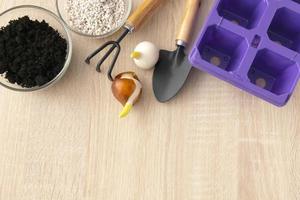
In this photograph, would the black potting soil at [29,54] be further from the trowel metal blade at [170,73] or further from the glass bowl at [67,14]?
the trowel metal blade at [170,73]

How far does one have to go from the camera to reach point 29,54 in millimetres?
688

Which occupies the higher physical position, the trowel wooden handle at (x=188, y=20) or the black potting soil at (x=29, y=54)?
the trowel wooden handle at (x=188, y=20)

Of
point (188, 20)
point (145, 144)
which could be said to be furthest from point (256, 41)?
point (145, 144)

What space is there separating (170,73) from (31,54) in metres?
0.23

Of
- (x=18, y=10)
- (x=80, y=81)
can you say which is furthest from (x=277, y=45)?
(x=18, y=10)

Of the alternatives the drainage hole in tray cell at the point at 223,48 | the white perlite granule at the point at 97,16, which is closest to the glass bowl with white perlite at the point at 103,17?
the white perlite granule at the point at 97,16

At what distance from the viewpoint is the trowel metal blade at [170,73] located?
2.30 ft

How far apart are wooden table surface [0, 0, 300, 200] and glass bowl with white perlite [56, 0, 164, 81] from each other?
39 mm

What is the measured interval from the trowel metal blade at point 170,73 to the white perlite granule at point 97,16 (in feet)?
0.32

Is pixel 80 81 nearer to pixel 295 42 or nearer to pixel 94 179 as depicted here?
pixel 94 179

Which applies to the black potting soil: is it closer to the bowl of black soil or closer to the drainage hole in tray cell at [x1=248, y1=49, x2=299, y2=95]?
the bowl of black soil

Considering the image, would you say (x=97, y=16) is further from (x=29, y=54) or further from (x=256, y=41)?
(x=256, y=41)

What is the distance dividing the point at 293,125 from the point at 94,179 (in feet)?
1.10

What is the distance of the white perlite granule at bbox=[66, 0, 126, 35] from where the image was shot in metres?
0.72
